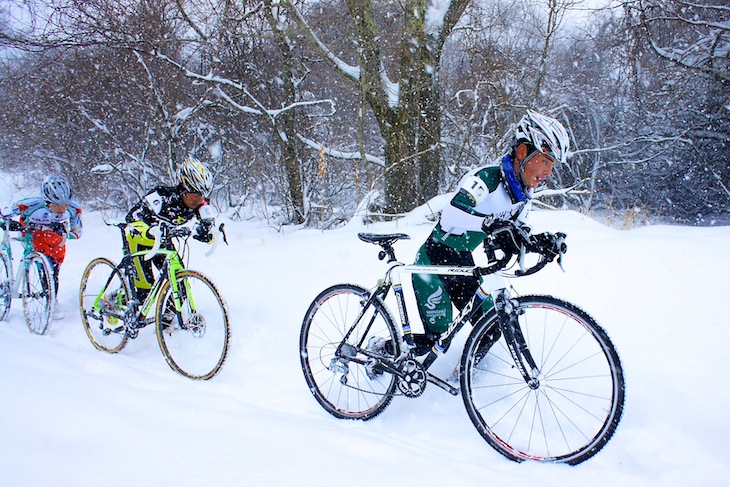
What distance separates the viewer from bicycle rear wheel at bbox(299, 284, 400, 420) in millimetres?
2705

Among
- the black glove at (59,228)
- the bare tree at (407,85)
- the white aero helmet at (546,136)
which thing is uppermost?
the bare tree at (407,85)

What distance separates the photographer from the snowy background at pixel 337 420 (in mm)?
1642

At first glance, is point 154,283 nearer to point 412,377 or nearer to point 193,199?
point 193,199

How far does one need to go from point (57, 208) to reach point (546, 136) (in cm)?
496

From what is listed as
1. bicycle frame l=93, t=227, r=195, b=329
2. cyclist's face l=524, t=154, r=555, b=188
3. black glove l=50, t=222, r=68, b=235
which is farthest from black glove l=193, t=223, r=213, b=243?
black glove l=50, t=222, r=68, b=235

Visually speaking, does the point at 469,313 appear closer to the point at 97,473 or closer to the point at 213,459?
the point at 213,459

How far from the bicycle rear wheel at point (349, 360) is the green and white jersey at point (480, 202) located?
0.73 m

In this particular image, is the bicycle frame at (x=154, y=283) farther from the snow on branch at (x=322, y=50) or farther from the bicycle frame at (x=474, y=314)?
the snow on branch at (x=322, y=50)

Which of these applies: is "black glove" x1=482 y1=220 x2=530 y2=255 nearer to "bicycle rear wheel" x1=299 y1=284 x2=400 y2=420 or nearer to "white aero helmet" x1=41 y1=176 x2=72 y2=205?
"bicycle rear wheel" x1=299 y1=284 x2=400 y2=420

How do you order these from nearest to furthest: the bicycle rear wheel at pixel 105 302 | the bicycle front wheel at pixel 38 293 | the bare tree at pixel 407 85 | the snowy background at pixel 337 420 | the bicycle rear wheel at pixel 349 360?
the snowy background at pixel 337 420
the bicycle rear wheel at pixel 349 360
the bicycle rear wheel at pixel 105 302
the bicycle front wheel at pixel 38 293
the bare tree at pixel 407 85

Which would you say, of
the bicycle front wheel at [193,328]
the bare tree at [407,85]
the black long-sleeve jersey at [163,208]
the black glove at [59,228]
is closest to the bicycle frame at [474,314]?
the bicycle front wheel at [193,328]

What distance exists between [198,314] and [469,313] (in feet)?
7.22

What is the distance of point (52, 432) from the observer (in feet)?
5.55

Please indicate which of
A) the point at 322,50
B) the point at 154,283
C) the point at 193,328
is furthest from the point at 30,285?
the point at 322,50
